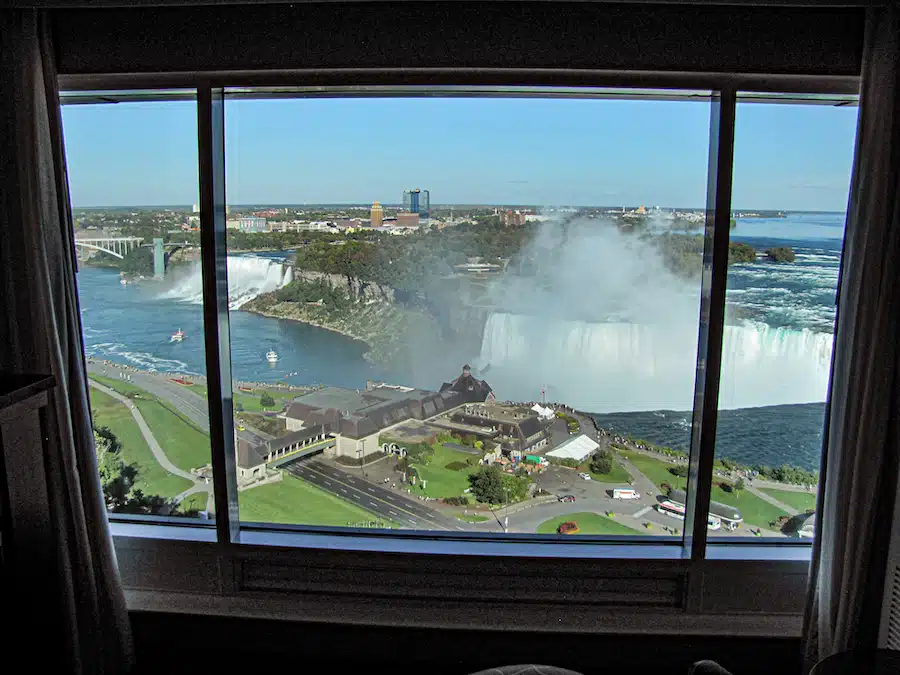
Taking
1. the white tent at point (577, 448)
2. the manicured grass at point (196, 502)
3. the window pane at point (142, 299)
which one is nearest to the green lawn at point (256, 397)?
the window pane at point (142, 299)

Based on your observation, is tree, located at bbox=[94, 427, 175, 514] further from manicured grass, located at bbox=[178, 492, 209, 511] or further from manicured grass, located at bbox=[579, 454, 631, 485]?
manicured grass, located at bbox=[579, 454, 631, 485]

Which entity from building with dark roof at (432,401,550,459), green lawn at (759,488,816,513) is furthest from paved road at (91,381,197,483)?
green lawn at (759,488,816,513)

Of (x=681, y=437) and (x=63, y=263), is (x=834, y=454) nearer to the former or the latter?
(x=681, y=437)

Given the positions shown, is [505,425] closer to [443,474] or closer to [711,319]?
[443,474]

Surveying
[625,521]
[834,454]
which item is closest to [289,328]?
[625,521]

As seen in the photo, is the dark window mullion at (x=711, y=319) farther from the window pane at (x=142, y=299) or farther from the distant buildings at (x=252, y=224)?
the window pane at (x=142, y=299)

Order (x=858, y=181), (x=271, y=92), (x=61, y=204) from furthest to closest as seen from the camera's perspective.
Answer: (x=271, y=92) < (x=61, y=204) < (x=858, y=181)

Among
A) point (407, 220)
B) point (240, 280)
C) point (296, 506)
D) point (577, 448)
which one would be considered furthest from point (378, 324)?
point (577, 448)
